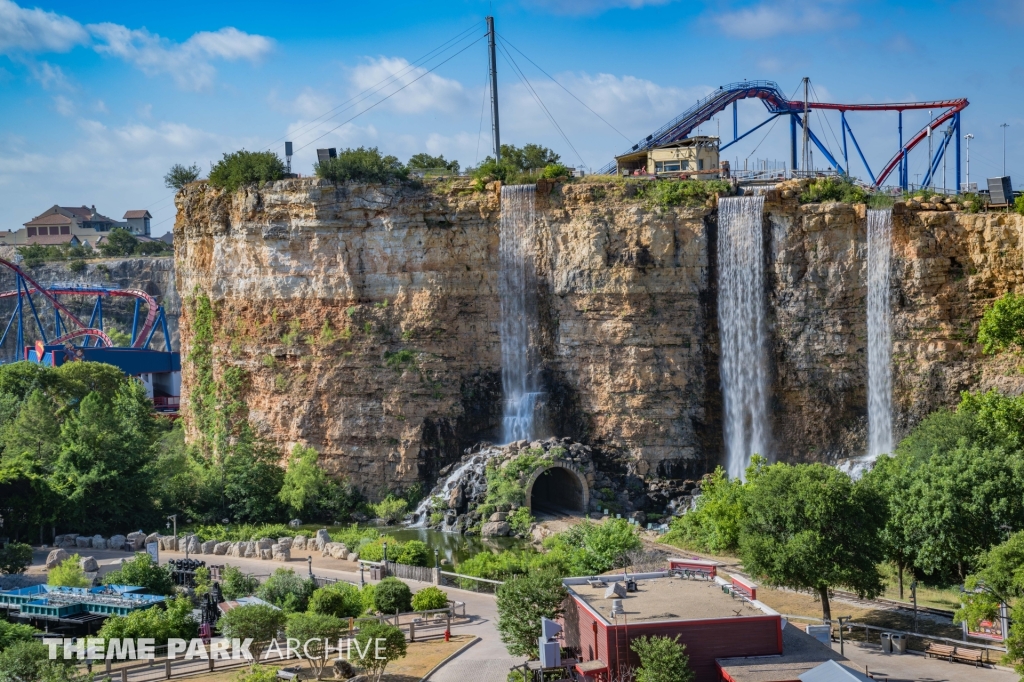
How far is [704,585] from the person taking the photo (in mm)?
29422

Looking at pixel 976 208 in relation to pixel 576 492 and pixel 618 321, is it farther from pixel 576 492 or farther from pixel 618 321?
pixel 576 492

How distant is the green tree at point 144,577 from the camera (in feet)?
125

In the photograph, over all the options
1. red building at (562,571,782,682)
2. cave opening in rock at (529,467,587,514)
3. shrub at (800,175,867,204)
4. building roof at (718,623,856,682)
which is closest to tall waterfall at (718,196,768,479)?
shrub at (800,175,867,204)

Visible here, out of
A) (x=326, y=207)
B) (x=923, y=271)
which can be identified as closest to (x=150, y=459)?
(x=326, y=207)

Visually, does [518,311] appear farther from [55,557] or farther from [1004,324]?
[55,557]

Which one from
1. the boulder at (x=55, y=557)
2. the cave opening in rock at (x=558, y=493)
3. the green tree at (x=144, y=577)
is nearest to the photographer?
the green tree at (x=144, y=577)

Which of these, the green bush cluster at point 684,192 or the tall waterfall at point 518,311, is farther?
the tall waterfall at point 518,311

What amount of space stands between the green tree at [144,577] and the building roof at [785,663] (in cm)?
1950

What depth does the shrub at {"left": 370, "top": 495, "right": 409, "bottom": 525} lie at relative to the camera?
51219mm

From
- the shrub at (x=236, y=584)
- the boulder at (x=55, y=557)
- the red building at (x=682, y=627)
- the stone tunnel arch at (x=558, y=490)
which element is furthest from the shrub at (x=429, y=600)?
the boulder at (x=55, y=557)

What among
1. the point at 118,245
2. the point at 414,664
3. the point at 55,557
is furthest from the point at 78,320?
the point at 414,664

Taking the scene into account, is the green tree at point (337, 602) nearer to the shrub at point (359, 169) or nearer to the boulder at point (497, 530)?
the boulder at point (497, 530)

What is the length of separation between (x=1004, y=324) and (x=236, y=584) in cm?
2779

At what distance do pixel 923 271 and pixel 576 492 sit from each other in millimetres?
16456
